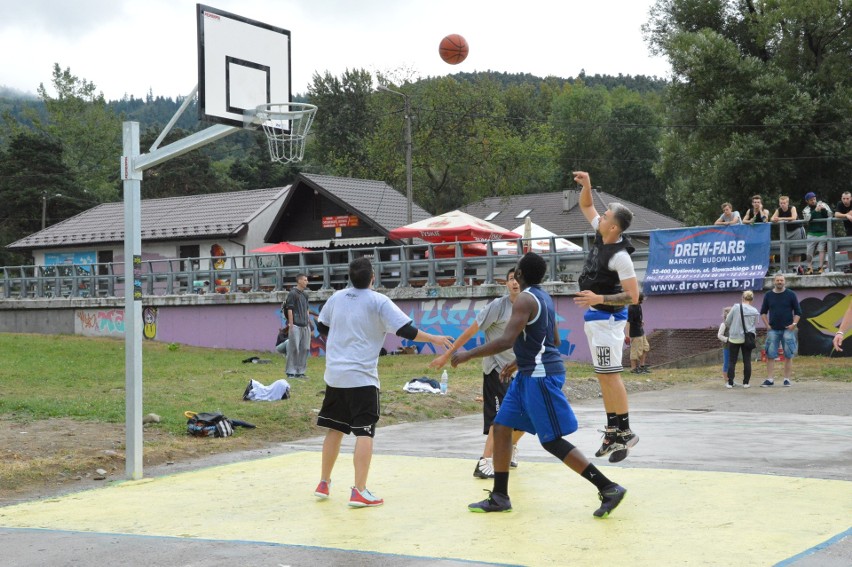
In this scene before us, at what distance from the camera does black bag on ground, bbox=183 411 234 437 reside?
1259 centimetres

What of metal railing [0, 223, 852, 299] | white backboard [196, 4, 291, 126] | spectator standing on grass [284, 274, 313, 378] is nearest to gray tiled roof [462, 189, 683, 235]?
metal railing [0, 223, 852, 299]

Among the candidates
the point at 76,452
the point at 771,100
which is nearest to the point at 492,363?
the point at 76,452

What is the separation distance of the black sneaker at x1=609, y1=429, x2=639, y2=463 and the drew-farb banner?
16044 mm

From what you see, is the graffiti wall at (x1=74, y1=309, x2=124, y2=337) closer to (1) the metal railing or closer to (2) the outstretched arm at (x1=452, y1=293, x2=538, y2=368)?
(1) the metal railing

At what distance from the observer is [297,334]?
20484 millimetres

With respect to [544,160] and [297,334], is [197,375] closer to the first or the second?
[297,334]

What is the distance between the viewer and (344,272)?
3322 centimetres

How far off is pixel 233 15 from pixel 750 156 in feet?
80.8

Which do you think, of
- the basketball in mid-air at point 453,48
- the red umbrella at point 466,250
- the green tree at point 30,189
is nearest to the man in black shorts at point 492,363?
the basketball in mid-air at point 453,48

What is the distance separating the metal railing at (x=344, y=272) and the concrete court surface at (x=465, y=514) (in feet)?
40.3

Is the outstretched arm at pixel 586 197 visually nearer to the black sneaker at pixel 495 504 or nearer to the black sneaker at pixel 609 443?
the black sneaker at pixel 609 443

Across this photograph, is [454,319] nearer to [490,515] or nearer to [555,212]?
[490,515]

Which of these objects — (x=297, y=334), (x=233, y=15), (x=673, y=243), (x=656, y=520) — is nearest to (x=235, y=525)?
(x=656, y=520)

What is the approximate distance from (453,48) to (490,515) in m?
20.1
